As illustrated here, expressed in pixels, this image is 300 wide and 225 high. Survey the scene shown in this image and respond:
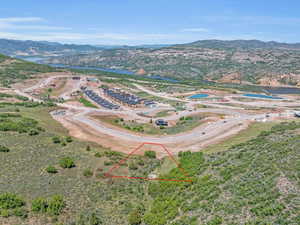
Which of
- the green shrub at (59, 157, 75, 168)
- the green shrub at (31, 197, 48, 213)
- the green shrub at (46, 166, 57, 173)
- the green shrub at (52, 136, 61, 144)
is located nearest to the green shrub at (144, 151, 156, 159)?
the green shrub at (59, 157, 75, 168)

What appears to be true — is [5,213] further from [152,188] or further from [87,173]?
[152,188]

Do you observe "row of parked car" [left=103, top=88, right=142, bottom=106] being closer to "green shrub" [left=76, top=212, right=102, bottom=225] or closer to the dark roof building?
the dark roof building

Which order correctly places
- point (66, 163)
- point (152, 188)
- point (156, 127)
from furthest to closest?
point (156, 127) < point (66, 163) < point (152, 188)

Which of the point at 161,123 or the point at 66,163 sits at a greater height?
the point at 66,163

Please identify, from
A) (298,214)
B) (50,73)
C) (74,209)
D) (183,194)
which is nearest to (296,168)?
(298,214)

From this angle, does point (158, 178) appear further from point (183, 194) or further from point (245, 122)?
point (245, 122)

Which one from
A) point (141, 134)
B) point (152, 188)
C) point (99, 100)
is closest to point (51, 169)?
point (152, 188)

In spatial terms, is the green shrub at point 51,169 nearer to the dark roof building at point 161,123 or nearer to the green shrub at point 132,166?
the green shrub at point 132,166
